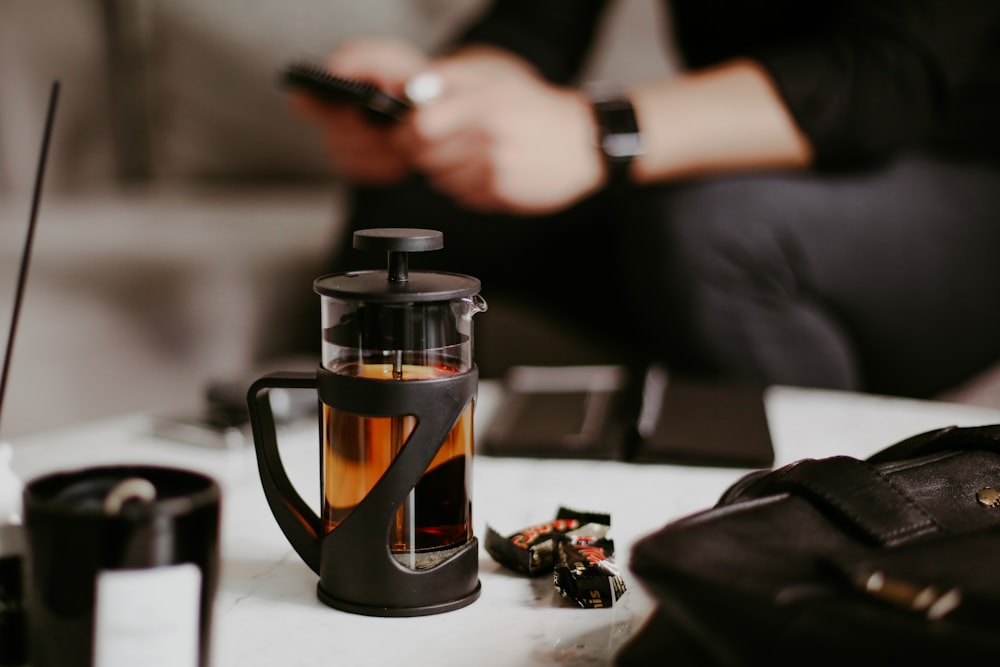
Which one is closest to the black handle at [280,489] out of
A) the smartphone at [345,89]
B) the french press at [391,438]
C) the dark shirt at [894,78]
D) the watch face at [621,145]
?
the french press at [391,438]

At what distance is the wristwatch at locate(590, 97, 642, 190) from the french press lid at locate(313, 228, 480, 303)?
722 mm

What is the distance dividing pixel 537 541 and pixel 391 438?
0.40 ft

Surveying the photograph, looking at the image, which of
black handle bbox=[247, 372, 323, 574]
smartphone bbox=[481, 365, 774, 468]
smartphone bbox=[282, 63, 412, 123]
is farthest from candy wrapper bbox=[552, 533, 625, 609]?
smartphone bbox=[282, 63, 412, 123]

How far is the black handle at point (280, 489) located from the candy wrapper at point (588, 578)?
4.8 inches

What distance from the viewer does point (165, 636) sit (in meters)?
0.36

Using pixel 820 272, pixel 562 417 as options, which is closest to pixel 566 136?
pixel 820 272

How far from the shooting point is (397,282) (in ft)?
1.49

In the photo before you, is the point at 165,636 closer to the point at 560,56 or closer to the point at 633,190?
the point at 633,190

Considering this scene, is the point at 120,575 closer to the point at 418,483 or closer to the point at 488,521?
the point at 418,483

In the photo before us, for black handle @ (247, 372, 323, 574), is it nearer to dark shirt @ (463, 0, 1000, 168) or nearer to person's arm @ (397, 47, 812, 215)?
person's arm @ (397, 47, 812, 215)

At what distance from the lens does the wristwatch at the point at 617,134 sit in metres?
1.16

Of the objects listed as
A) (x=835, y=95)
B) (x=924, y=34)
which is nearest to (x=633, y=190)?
(x=835, y=95)

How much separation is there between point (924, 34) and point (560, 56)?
59 cm

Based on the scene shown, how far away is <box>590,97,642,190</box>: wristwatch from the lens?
3.79 ft
